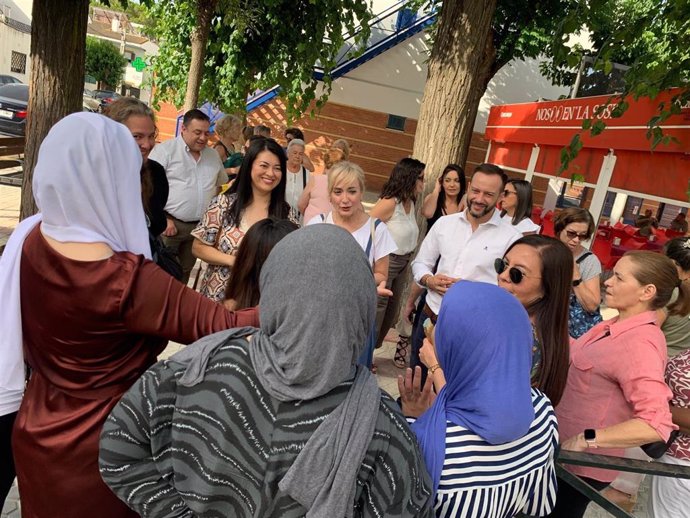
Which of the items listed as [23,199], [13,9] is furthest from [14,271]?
[13,9]

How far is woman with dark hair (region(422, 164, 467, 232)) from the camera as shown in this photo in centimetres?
505

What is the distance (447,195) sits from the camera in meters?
5.13

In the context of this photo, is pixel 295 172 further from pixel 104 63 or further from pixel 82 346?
pixel 104 63

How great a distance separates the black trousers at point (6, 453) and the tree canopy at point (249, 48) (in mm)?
7568

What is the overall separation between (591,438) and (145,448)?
1450 mm

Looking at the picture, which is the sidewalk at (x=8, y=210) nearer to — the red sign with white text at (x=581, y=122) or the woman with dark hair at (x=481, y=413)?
the woman with dark hair at (x=481, y=413)

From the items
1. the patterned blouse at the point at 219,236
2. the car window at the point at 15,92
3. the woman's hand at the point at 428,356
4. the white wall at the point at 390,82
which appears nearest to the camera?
the woman's hand at the point at 428,356

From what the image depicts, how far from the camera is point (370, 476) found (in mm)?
1190

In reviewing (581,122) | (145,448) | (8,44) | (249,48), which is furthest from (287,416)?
(8,44)

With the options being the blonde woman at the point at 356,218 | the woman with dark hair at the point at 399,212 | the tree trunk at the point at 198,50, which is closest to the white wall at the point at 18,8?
the tree trunk at the point at 198,50

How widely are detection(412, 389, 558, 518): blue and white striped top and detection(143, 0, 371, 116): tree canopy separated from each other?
7.86m

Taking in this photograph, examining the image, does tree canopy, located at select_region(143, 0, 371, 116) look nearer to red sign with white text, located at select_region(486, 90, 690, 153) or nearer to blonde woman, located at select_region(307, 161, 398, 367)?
red sign with white text, located at select_region(486, 90, 690, 153)

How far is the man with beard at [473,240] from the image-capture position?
3.46 m

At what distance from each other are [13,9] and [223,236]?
48604 mm
